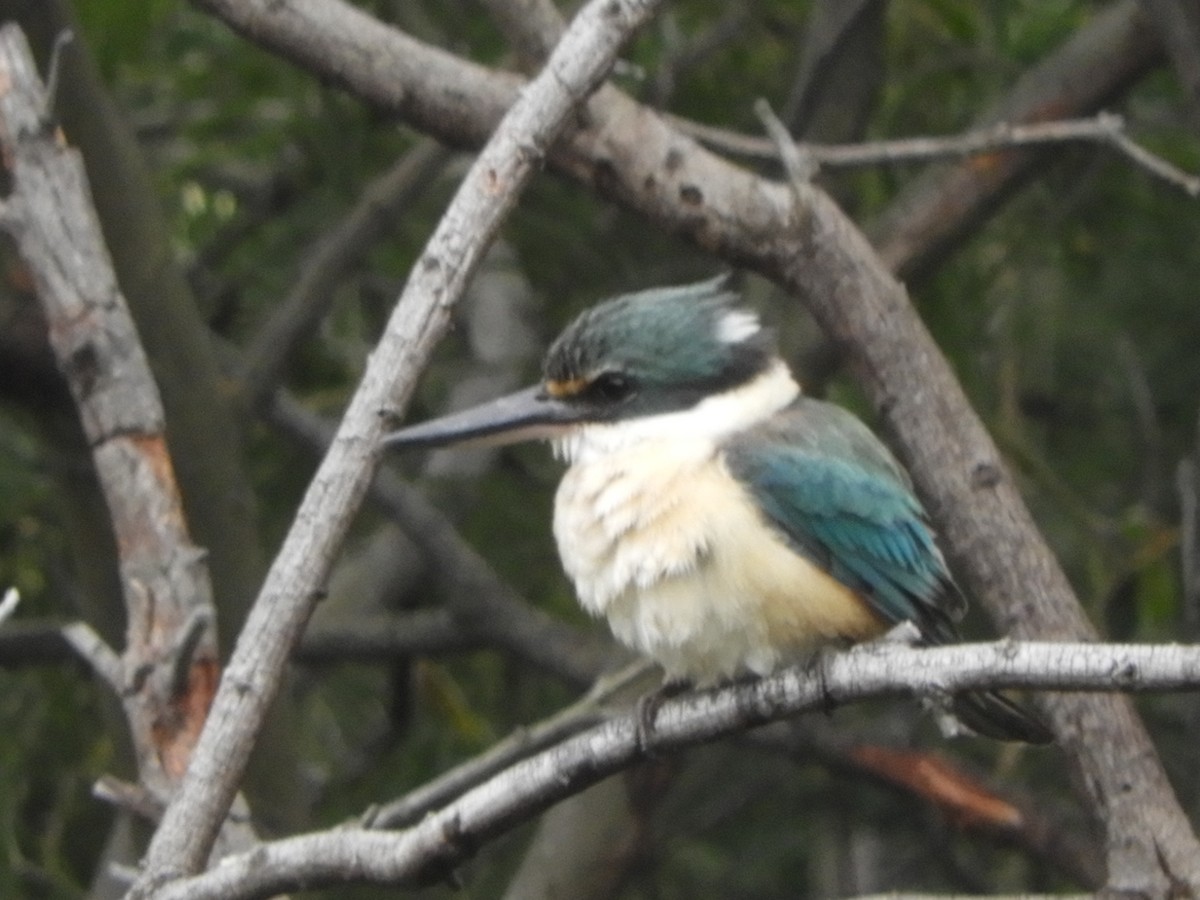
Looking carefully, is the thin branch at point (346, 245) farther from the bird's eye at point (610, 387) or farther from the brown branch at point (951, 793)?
the bird's eye at point (610, 387)

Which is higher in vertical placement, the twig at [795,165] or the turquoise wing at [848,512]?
the twig at [795,165]

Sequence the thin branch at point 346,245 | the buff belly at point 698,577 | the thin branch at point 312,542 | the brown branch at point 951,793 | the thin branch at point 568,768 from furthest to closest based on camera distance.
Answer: the thin branch at point 346,245 → the brown branch at point 951,793 → the buff belly at point 698,577 → the thin branch at point 312,542 → the thin branch at point 568,768

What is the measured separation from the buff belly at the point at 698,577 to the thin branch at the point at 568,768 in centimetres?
23

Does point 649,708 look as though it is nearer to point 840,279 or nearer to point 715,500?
point 715,500

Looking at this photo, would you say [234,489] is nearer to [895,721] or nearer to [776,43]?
[895,721]

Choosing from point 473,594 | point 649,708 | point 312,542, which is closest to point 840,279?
point 649,708

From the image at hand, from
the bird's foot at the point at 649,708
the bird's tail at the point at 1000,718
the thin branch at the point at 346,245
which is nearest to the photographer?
the bird's foot at the point at 649,708

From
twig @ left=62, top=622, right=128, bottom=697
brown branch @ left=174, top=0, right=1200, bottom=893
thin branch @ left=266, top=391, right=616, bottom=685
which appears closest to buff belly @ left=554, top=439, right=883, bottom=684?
brown branch @ left=174, top=0, right=1200, bottom=893

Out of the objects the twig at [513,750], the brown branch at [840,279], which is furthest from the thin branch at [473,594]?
the brown branch at [840,279]

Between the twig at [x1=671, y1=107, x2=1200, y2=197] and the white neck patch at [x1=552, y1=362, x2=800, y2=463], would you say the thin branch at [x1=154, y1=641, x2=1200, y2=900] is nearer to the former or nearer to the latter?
the white neck patch at [x1=552, y1=362, x2=800, y2=463]

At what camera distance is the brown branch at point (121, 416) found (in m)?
3.15

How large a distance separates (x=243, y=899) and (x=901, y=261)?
92.1 inches

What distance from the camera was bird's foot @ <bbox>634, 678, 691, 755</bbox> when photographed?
2.46 meters

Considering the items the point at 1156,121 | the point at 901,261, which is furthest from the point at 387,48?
the point at 1156,121
